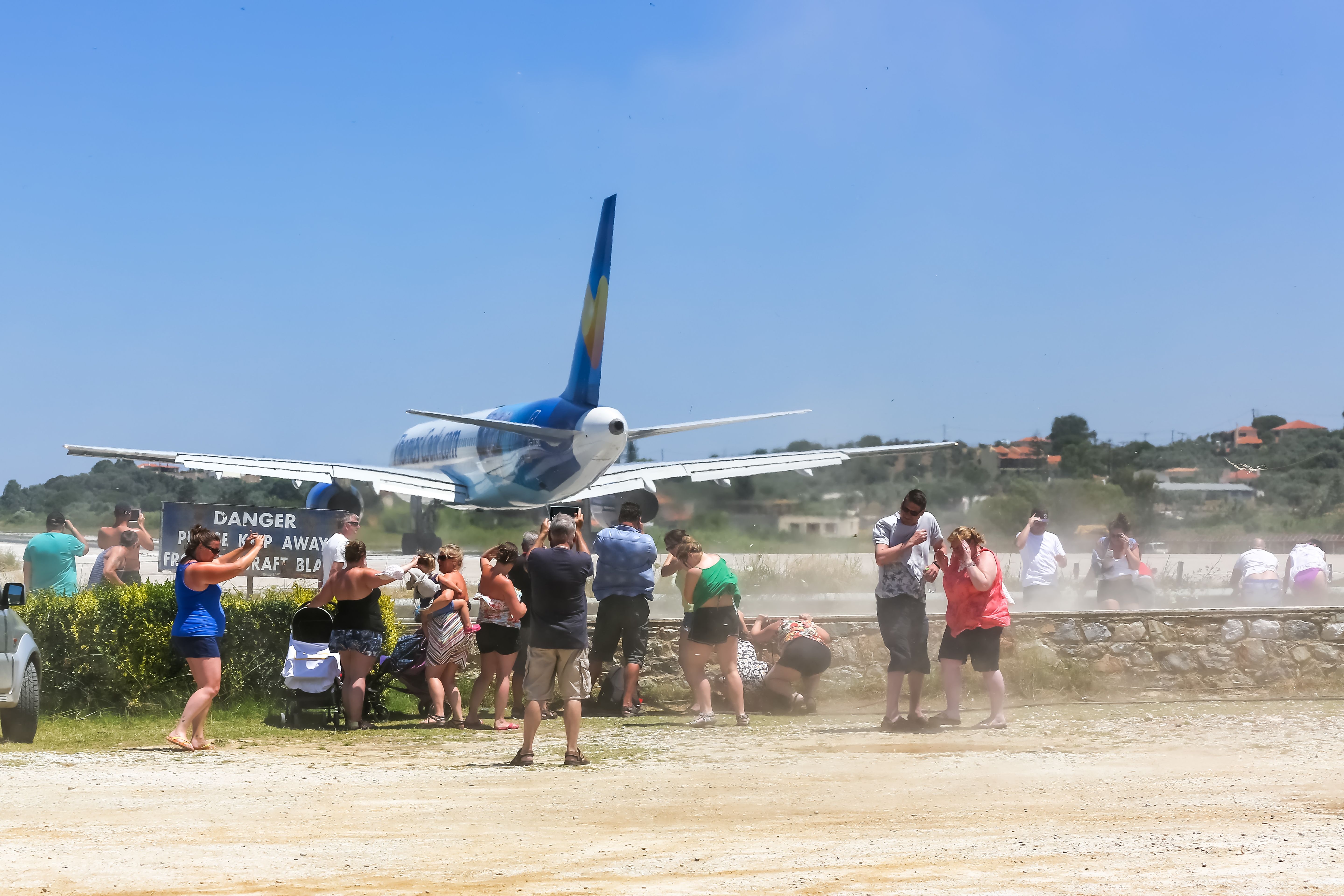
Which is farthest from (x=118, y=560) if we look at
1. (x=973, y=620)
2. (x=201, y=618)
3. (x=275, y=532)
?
(x=973, y=620)

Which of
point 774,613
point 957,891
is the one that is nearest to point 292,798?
point 957,891

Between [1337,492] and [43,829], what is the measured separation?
102 feet

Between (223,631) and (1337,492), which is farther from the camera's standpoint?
(1337,492)

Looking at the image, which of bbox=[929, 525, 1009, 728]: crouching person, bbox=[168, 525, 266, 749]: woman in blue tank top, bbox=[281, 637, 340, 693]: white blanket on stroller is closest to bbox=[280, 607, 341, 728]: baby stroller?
bbox=[281, 637, 340, 693]: white blanket on stroller

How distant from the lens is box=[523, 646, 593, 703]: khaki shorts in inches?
340

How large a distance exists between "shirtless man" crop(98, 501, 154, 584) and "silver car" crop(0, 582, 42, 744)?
3.74 meters

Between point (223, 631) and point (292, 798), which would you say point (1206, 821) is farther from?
point (223, 631)

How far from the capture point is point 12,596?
9352 millimetres

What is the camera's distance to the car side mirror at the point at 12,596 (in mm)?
9203

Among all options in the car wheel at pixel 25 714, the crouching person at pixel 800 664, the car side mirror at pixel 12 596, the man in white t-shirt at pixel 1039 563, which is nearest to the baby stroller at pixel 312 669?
the car wheel at pixel 25 714

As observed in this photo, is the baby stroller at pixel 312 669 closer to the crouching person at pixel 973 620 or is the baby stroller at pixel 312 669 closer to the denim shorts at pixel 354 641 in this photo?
the denim shorts at pixel 354 641

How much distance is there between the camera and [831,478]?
1227 inches

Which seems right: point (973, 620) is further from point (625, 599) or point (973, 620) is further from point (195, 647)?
point (195, 647)

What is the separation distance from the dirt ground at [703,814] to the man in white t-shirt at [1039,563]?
181 inches
